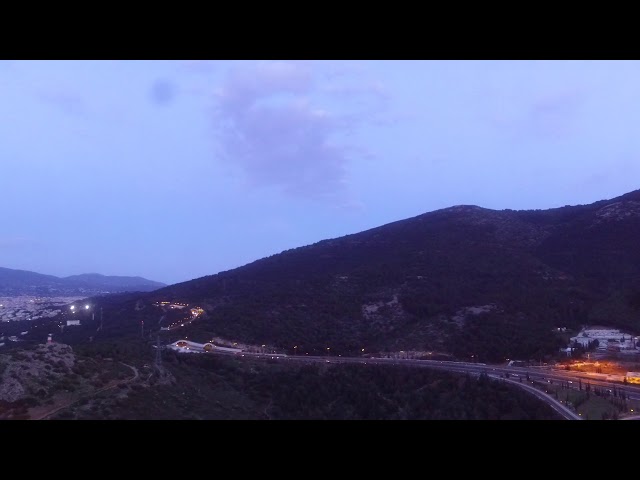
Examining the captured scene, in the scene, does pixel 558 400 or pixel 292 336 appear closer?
pixel 558 400

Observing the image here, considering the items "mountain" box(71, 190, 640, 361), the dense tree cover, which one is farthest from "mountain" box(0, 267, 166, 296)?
the dense tree cover

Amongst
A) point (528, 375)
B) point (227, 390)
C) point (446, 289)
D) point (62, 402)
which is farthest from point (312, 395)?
point (446, 289)

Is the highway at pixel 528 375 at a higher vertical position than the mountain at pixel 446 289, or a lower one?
lower

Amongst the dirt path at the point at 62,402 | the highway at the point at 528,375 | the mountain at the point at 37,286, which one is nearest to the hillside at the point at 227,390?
the dirt path at the point at 62,402

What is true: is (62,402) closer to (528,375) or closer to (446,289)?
(528,375)

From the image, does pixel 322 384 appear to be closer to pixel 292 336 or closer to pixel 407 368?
pixel 407 368

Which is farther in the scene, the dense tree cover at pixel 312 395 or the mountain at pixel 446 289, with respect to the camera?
the mountain at pixel 446 289

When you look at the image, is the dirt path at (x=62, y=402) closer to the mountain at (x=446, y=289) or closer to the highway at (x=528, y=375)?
the highway at (x=528, y=375)
